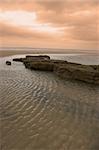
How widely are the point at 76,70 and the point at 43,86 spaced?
472cm

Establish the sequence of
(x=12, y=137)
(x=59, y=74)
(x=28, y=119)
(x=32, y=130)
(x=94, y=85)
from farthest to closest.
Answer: (x=59, y=74) → (x=94, y=85) → (x=28, y=119) → (x=32, y=130) → (x=12, y=137)

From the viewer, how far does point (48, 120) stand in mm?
8484

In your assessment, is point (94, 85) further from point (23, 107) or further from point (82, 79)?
point (23, 107)

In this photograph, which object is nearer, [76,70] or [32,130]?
[32,130]

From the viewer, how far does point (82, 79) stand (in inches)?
710

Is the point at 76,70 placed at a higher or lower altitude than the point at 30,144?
higher

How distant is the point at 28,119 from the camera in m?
8.48

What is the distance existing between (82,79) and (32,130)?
36.9 ft

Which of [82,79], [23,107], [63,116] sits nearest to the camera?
[63,116]

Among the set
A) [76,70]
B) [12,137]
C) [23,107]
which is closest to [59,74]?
[76,70]

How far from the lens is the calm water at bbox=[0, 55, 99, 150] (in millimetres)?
6680

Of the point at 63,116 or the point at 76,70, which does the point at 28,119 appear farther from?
the point at 76,70

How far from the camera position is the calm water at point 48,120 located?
668 cm

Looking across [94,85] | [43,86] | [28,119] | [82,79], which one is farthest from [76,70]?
[28,119]
